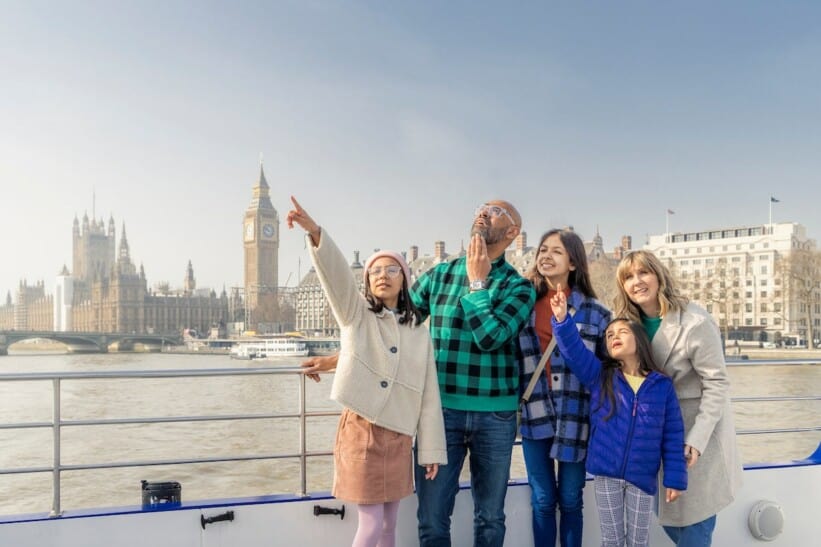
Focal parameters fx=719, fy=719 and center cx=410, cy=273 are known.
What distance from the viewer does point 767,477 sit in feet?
10.1

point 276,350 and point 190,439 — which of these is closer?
point 190,439

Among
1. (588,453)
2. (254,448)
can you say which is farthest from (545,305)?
(254,448)

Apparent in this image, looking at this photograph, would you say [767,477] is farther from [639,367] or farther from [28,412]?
[28,412]

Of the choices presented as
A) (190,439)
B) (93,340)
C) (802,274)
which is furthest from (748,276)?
(190,439)

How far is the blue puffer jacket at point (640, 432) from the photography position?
2201 millimetres

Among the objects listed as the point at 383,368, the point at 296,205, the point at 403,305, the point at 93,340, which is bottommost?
the point at 93,340

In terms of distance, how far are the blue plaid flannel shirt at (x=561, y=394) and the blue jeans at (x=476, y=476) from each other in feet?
0.31

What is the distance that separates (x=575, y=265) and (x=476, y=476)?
2.57ft

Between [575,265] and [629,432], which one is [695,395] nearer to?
[629,432]

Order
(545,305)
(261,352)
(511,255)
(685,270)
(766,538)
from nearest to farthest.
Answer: (545,305) < (766,538) < (261,352) < (685,270) < (511,255)

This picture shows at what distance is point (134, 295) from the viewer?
3570 inches

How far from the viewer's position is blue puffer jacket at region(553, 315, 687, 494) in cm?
220

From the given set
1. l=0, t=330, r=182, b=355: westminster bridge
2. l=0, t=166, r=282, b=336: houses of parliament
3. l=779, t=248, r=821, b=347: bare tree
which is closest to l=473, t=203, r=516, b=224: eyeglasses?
l=779, t=248, r=821, b=347: bare tree

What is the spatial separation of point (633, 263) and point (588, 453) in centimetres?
63
